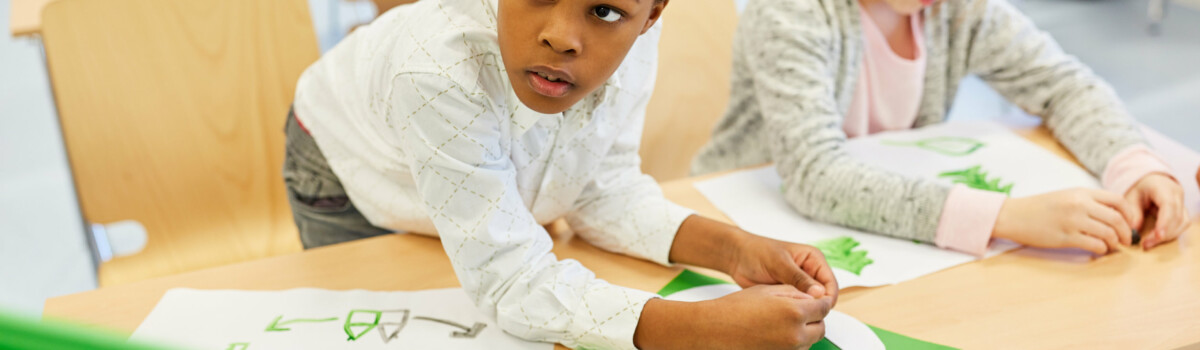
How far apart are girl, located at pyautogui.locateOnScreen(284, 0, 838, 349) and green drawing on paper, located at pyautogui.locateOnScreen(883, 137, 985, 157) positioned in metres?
0.35

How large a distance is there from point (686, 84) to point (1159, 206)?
59 cm

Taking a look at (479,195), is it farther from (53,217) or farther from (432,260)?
(53,217)

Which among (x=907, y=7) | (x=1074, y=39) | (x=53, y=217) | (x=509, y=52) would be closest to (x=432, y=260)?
(x=509, y=52)

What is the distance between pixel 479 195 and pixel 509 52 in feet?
0.42

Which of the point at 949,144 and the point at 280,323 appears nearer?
the point at 280,323

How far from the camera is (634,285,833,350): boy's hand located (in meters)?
0.67

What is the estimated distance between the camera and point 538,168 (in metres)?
0.79

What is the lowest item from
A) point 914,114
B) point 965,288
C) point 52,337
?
point 965,288

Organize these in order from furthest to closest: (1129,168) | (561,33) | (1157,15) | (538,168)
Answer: (1157,15) → (1129,168) → (538,168) → (561,33)

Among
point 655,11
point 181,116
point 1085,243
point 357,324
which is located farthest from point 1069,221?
point 181,116

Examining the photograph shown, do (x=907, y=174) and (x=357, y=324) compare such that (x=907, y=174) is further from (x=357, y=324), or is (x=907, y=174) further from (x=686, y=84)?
(x=357, y=324)

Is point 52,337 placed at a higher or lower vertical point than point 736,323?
higher

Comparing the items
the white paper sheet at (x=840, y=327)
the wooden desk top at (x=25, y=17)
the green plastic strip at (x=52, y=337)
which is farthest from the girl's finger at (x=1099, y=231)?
the wooden desk top at (x=25, y=17)

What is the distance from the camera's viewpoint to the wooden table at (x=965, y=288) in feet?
2.41
